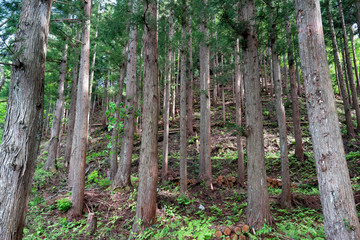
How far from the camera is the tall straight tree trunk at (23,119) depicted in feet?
8.73

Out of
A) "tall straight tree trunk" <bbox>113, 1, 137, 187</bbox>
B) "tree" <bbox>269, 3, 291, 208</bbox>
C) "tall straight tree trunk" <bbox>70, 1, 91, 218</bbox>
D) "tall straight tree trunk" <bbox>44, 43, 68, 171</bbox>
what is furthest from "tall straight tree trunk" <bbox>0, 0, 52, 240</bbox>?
"tall straight tree trunk" <bbox>44, 43, 68, 171</bbox>

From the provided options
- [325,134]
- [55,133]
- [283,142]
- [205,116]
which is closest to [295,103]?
[283,142]

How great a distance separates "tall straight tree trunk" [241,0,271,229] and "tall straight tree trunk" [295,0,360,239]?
1489mm

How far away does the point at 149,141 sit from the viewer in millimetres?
4770

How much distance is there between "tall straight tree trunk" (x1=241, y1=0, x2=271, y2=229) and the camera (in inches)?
172

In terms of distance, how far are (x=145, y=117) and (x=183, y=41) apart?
12.6 ft

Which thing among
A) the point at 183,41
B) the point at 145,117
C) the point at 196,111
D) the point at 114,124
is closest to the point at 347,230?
the point at 145,117

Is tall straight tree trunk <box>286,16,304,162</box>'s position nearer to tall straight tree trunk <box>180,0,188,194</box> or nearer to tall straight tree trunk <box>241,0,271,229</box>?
tall straight tree trunk <box>241,0,271,229</box>

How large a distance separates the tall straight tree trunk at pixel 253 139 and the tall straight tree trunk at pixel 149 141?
2.29 meters

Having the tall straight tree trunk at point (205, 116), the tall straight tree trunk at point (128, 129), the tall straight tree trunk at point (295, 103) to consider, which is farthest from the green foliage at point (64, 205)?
the tall straight tree trunk at point (295, 103)

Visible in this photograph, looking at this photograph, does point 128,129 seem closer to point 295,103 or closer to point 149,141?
point 149,141

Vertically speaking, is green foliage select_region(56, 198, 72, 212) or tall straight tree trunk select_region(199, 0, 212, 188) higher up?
tall straight tree trunk select_region(199, 0, 212, 188)

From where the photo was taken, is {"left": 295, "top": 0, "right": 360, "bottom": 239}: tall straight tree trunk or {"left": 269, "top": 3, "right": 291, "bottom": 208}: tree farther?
{"left": 269, "top": 3, "right": 291, "bottom": 208}: tree

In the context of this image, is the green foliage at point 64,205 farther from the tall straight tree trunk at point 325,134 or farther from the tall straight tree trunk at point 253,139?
the tall straight tree trunk at point 325,134
